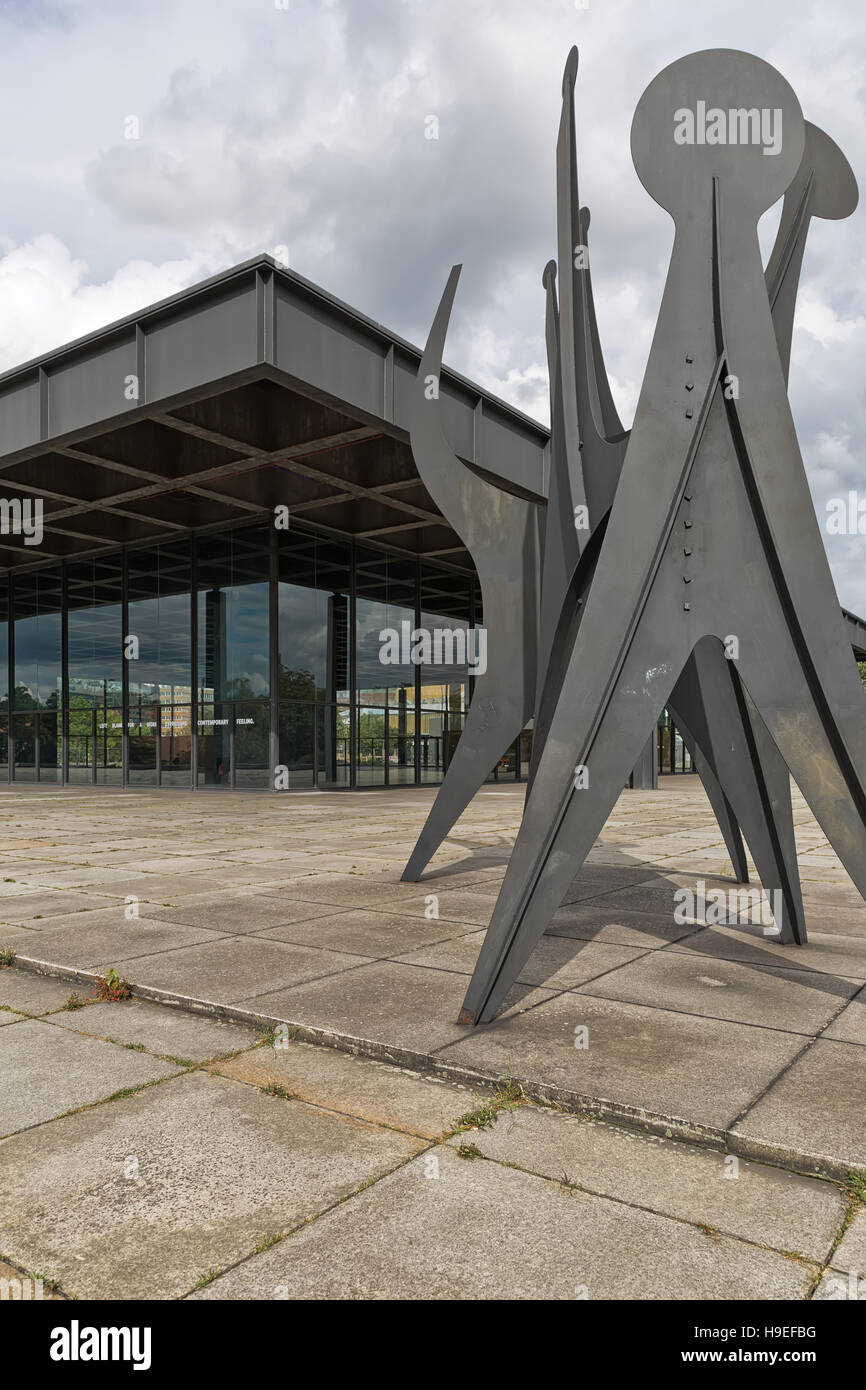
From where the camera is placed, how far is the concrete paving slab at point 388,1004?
4203 mm

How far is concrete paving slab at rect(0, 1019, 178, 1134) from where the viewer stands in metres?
3.51

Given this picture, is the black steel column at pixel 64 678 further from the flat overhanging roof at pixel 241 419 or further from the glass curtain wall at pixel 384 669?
the glass curtain wall at pixel 384 669

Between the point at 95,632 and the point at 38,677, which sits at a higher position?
the point at 95,632

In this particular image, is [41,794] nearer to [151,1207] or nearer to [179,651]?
[179,651]

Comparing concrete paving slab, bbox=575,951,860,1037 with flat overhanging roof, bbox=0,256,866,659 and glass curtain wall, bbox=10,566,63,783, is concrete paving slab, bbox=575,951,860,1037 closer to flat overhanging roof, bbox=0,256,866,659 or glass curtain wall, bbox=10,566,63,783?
flat overhanging roof, bbox=0,256,866,659

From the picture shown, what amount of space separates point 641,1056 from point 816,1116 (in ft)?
2.58

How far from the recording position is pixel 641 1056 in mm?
3936

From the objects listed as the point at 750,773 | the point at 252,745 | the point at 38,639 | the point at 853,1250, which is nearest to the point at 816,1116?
the point at 853,1250

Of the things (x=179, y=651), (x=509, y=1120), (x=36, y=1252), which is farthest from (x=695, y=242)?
(x=179, y=651)

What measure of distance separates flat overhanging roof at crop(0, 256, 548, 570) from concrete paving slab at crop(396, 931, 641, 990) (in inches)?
403

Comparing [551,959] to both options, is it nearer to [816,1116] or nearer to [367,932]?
[367,932]

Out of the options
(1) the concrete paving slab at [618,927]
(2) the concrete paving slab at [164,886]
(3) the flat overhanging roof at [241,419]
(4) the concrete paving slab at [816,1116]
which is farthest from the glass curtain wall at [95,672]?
(4) the concrete paving slab at [816,1116]

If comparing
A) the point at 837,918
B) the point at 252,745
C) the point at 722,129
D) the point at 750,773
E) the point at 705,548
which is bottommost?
the point at 837,918
